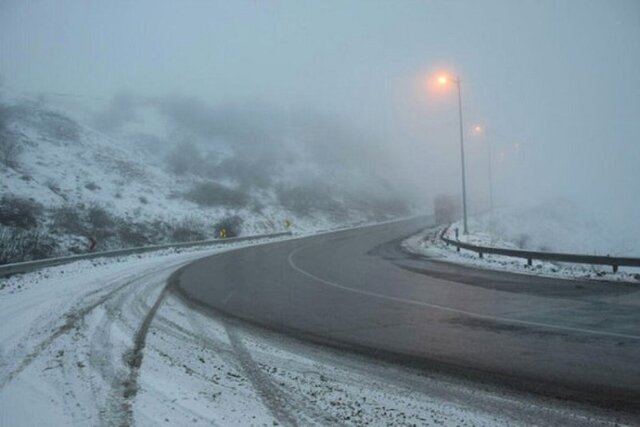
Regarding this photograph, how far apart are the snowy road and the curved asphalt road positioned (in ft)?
1.64

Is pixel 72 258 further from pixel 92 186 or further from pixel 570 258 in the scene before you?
pixel 570 258

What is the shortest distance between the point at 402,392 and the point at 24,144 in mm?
45918

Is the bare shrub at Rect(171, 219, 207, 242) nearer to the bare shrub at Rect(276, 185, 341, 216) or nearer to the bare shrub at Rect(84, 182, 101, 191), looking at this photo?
the bare shrub at Rect(84, 182, 101, 191)

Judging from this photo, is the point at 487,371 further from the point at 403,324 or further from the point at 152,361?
the point at 152,361

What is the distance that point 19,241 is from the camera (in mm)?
21391

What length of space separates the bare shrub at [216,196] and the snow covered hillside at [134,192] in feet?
0.42

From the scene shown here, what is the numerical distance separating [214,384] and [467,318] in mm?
4873

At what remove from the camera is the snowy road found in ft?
14.1

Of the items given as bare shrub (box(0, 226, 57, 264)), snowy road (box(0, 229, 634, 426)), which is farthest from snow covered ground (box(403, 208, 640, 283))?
bare shrub (box(0, 226, 57, 264))

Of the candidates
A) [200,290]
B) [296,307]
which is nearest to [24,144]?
[200,290]

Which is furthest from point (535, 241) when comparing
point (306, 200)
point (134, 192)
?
point (134, 192)

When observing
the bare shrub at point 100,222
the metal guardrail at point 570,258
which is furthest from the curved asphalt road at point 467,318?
the bare shrub at point 100,222

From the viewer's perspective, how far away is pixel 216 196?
48938 mm

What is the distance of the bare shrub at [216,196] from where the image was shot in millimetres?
46312
